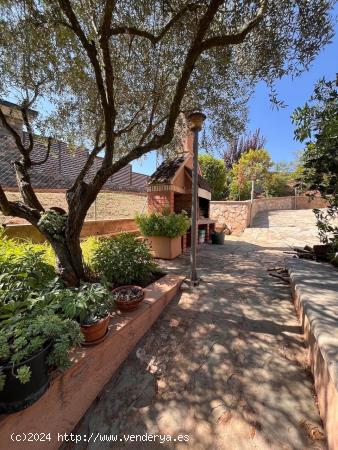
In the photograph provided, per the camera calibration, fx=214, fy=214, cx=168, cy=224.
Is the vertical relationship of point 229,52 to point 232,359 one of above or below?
above

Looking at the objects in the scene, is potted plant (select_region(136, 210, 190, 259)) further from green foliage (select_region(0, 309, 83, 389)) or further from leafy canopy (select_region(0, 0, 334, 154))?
green foliage (select_region(0, 309, 83, 389))

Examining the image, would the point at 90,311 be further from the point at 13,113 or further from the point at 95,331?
the point at 13,113

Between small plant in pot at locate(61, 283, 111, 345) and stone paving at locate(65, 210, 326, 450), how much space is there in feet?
1.94

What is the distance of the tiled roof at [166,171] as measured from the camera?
24.1 ft

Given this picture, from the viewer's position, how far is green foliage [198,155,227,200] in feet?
55.7

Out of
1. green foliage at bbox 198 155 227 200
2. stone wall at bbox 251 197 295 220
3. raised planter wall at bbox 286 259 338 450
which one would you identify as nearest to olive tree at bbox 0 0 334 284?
raised planter wall at bbox 286 259 338 450

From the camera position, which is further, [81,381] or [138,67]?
[138,67]

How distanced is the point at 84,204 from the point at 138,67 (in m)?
3.64

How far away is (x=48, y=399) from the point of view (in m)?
1.67

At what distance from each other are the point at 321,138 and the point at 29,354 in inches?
170

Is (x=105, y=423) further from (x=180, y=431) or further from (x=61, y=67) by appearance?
(x=61, y=67)

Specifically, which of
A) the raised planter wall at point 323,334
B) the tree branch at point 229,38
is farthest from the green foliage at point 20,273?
the tree branch at point 229,38

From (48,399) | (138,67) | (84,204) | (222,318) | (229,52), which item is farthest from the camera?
(138,67)

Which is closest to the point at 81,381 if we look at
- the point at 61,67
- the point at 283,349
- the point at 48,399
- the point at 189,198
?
the point at 48,399
